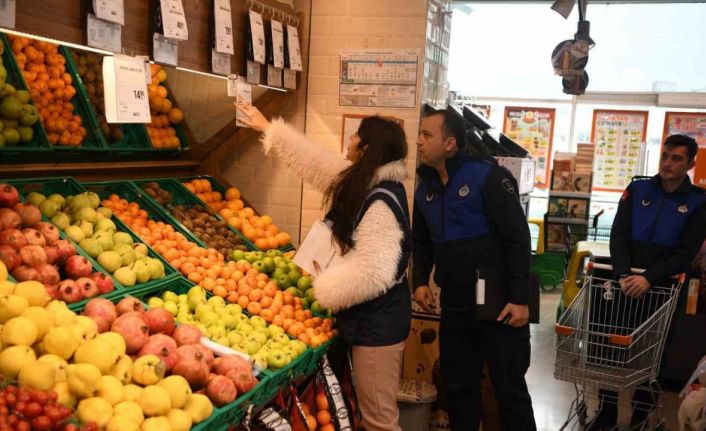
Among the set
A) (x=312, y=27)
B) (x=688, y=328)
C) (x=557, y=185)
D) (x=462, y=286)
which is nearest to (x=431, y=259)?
(x=462, y=286)

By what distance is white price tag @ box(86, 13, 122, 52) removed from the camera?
2.45 metres

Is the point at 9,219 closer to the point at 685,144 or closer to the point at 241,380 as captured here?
the point at 241,380

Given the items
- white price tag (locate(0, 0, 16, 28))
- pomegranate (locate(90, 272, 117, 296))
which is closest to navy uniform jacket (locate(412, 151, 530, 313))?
pomegranate (locate(90, 272, 117, 296))

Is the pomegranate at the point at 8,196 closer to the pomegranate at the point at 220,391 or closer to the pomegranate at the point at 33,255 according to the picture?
the pomegranate at the point at 33,255

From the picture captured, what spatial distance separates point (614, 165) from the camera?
10867 mm

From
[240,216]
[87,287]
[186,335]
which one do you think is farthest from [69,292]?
[240,216]

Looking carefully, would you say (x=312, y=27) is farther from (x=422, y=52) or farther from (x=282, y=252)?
(x=282, y=252)

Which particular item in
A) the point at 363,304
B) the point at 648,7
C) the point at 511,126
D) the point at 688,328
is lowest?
the point at 688,328

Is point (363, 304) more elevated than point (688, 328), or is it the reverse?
point (363, 304)

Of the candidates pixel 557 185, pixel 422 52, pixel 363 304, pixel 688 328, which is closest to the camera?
pixel 363 304

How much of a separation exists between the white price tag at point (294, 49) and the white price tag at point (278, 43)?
111 mm

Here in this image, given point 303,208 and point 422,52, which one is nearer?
point 422,52

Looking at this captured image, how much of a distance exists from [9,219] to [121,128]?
1335mm

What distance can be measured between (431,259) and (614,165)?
7.83 meters
